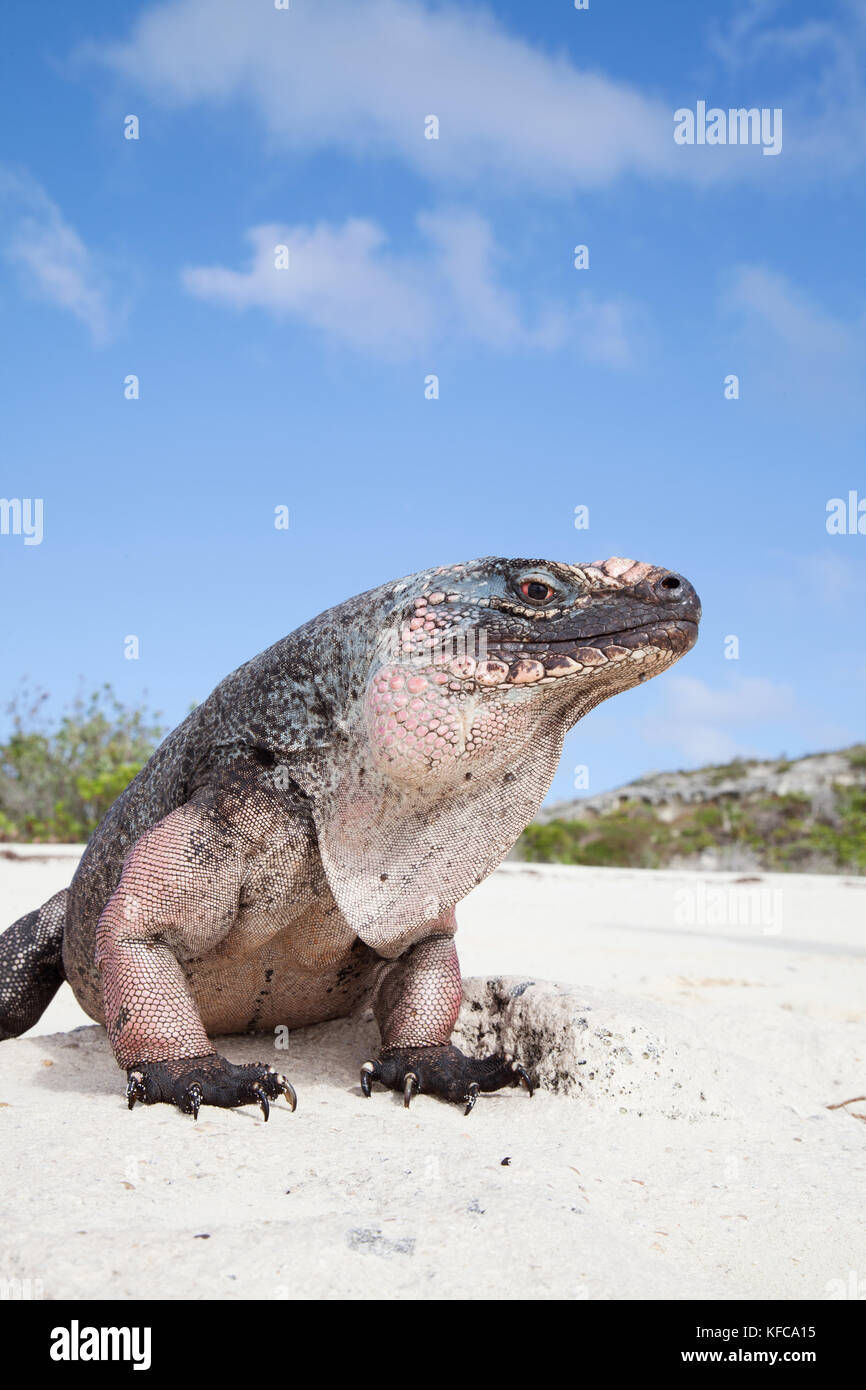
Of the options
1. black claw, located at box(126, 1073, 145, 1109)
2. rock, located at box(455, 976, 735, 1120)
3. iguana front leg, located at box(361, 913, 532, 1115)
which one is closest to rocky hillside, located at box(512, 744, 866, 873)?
rock, located at box(455, 976, 735, 1120)

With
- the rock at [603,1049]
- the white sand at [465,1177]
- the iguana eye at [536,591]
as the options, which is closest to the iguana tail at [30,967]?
the white sand at [465,1177]

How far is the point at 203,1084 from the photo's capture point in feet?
12.9

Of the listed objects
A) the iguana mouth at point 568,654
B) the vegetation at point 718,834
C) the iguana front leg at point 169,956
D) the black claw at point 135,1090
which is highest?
the iguana mouth at point 568,654

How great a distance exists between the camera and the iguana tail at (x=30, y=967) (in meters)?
5.72

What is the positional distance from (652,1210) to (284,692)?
234cm

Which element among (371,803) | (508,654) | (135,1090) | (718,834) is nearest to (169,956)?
(135,1090)

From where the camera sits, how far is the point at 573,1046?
4676 millimetres

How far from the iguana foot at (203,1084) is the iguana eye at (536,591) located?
2034mm

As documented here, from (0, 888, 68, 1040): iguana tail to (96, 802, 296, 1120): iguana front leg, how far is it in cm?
178

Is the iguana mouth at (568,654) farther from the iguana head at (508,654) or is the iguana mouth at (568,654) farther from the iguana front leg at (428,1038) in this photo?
the iguana front leg at (428,1038)

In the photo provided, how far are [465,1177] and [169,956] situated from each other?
1504mm

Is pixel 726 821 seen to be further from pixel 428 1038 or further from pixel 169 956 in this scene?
pixel 169 956

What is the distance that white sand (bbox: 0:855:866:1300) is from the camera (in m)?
2.68
